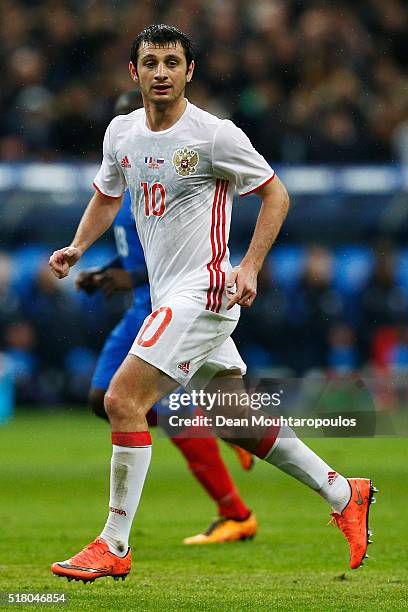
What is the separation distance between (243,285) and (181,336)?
38 centimetres

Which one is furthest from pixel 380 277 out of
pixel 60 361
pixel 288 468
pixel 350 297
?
pixel 288 468

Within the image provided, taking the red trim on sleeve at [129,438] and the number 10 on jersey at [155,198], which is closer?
the red trim on sleeve at [129,438]

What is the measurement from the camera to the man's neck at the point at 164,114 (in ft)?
19.9

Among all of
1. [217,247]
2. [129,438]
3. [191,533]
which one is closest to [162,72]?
[217,247]

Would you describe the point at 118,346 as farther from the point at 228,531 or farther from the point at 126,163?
the point at 126,163

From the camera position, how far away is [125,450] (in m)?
5.91

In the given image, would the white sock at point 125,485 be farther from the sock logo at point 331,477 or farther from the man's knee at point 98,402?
the man's knee at point 98,402

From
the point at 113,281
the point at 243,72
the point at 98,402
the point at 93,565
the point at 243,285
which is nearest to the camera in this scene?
the point at 93,565

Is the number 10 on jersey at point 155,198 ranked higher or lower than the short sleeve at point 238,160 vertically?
lower

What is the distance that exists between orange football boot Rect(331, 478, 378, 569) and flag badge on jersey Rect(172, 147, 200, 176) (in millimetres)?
1704

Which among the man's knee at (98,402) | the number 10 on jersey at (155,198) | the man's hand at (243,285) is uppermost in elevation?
the number 10 on jersey at (155,198)

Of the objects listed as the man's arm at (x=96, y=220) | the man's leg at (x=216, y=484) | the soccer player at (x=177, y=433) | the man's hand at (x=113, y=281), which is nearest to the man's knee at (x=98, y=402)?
the soccer player at (x=177, y=433)

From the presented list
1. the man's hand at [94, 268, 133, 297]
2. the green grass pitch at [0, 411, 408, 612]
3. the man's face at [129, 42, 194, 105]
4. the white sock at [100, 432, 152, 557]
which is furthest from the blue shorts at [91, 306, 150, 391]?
the man's face at [129, 42, 194, 105]

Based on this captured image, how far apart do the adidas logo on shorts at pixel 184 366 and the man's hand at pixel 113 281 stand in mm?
2341
